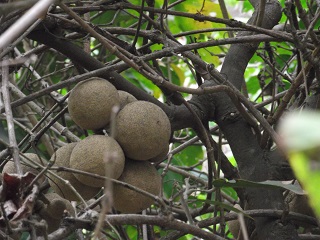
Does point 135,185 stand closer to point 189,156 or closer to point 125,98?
point 125,98

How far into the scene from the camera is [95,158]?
36.2 inches

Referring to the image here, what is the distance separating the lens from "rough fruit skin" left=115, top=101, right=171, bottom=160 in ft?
3.14

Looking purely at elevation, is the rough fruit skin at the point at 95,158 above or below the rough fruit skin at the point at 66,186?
above

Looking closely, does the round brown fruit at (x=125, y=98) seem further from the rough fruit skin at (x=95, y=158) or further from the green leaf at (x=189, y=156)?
the green leaf at (x=189, y=156)

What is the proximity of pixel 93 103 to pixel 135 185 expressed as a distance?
15cm

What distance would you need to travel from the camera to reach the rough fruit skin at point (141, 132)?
0.96m

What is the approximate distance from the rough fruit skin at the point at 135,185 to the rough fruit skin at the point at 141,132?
0.02m

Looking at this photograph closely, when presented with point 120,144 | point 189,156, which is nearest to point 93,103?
point 120,144

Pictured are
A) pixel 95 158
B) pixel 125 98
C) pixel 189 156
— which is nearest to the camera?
pixel 95 158

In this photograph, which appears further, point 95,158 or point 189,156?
point 189,156

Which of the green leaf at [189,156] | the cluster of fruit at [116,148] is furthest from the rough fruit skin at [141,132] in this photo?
the green leaf at [189,156]

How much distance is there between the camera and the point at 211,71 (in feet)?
3.55

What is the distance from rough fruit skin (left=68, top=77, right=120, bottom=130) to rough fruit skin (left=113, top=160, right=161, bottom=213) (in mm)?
87

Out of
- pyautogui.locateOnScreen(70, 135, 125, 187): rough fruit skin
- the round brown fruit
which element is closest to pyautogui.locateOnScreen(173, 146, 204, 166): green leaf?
the round brown fruit
